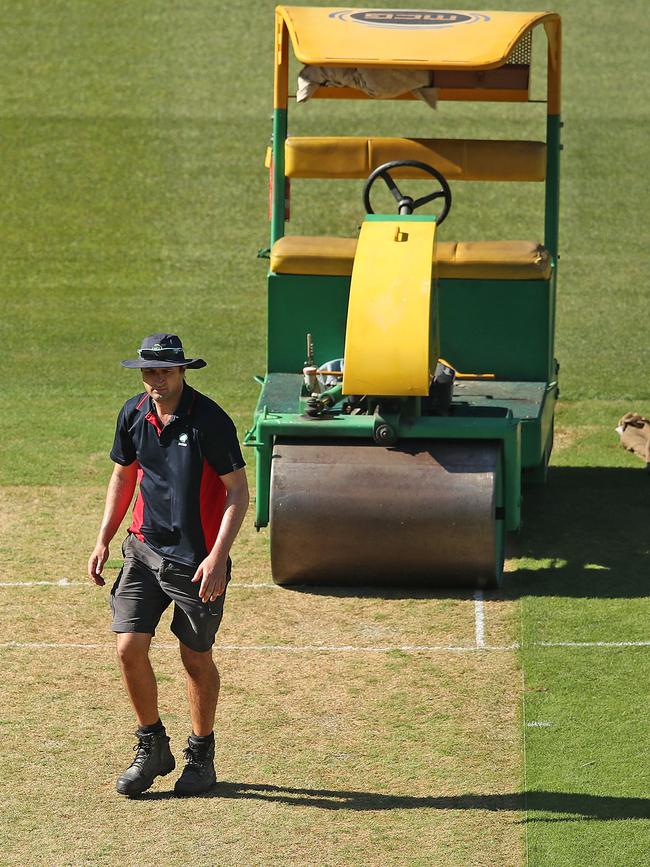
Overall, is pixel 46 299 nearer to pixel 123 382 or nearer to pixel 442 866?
pixel 123 382

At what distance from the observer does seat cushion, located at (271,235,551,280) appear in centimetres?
1028

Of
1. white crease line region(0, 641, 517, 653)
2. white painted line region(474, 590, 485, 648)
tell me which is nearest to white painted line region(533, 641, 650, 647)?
white crease line region(0, 641, 517, 653)

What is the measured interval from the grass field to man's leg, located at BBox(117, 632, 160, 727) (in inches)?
15.1

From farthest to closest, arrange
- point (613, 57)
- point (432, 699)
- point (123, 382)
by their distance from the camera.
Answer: point (613, 57) < point (123, 382) < point (432, 699)

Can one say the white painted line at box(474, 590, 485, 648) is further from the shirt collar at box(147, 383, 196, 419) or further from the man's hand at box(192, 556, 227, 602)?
the shirt collar at box(147, 383, 196, 419)

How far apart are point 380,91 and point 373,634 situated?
12.6ft

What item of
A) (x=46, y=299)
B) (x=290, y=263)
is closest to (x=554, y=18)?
(x=290, y=263)

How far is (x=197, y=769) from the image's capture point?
6.91m

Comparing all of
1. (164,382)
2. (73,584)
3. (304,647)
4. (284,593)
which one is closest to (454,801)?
(304,647)

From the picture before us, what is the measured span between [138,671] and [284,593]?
104 inches

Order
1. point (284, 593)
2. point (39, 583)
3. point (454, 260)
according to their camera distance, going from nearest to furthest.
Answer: point (284, 593) → point (39, 583) → point (454, 260)

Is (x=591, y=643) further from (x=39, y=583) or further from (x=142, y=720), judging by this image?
(x=39, y=583)

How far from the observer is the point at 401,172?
11.1 meters

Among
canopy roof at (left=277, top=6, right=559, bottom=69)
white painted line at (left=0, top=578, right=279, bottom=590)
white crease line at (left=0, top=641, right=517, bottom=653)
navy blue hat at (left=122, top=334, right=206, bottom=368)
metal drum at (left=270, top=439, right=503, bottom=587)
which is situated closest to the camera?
navy blue hat at (left=122, top=334, right=206, bottom=368)
